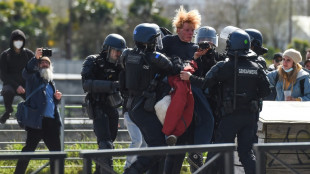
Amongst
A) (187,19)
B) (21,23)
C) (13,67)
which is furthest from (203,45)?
(21,23)

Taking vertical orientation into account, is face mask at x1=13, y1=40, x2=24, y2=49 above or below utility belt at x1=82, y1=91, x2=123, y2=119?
above

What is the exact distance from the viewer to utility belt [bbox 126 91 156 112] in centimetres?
737

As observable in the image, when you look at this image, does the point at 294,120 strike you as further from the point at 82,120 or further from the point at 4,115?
the point at 4,115

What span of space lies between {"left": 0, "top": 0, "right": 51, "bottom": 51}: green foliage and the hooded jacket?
27383 mm

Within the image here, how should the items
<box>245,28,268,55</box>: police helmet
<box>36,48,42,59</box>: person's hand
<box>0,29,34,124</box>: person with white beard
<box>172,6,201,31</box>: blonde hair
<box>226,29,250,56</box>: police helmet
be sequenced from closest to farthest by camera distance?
<box>226,29,250,56</box>: police helmet, <box>172,6,201,31</box>: blonde hair, <box>245,28,268,55</box>: police helmet, <box>36,48,42,59</box>: person's hand, <box>0,29,34,124</box>: person with white beard

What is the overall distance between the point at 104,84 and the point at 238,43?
5.32ft

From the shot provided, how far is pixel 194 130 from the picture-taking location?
790 cm

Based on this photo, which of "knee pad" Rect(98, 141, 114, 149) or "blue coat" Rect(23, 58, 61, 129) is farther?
"blue coat" Rect(23, 58, 61, 129)

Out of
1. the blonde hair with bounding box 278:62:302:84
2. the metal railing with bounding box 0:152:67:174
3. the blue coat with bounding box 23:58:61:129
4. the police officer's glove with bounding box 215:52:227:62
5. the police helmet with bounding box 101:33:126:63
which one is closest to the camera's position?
the metal railing with bounding box 0:152:67:174

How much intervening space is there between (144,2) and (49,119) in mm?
33138

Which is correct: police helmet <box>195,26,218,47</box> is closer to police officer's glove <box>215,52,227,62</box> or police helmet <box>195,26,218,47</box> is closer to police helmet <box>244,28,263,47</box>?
police officer's glove <box>215,52,227,62</box>

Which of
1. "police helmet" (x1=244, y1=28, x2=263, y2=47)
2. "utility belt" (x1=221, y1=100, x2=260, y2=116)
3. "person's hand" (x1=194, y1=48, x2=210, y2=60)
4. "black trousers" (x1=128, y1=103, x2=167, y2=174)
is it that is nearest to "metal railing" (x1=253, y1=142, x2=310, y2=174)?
"black trousers" (x1=128, y1=103, x2=167, y2=174)

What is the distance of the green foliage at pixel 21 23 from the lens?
39562 millimetres

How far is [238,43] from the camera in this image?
7.66 metres
